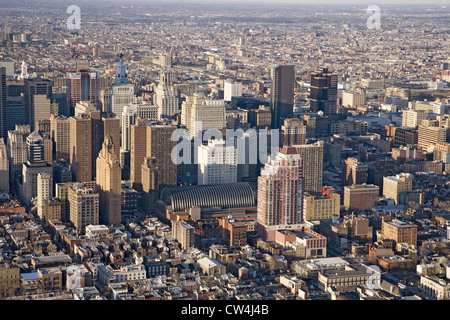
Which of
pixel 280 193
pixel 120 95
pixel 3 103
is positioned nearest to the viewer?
pixel 280 193

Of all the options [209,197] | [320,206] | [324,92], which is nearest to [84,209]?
[209,197]

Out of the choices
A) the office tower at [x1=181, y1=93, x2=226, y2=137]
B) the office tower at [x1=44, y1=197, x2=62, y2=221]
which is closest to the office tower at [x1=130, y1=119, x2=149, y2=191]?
the office tower at [x1=181, y1=93, x2=226, y2=137]

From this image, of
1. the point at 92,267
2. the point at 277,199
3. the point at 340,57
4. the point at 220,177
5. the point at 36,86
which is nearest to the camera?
the point at 92,267

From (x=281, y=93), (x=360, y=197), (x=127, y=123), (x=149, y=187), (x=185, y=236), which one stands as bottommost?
(x=185, y=236)

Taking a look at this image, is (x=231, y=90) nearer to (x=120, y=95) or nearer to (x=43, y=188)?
(x=120, y=95)
